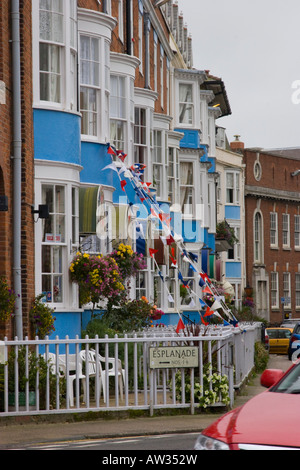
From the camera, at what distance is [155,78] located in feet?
107

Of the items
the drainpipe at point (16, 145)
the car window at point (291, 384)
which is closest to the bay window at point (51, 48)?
the drainpipe at point (16, 145)

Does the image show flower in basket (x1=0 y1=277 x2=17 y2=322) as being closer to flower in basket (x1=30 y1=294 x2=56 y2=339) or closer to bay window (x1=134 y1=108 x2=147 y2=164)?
flower in basket (x1=30 y1=294 x2=56 y2=339)

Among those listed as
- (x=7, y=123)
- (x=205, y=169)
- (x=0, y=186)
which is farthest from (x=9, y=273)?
(x=205, y=169)

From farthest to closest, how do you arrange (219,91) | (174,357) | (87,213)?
(219,91), (87,213), (174,357)

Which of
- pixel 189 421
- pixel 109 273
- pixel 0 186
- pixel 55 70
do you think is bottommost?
pixel 189 421

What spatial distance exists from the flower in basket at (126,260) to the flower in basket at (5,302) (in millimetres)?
5310

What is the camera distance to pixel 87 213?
19406mm

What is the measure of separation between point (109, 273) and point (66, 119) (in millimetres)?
2991

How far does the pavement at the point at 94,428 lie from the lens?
41.8ft

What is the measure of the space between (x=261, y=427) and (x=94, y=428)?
6.65 m

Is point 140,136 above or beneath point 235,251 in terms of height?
above

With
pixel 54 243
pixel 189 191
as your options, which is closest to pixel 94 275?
pixel 54 243

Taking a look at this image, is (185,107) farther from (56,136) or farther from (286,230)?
(286,230)

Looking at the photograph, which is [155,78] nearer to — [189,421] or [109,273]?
[109,273]
